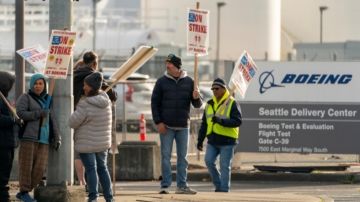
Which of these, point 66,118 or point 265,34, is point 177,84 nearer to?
point 66,118

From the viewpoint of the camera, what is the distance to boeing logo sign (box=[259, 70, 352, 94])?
1528 centimetres

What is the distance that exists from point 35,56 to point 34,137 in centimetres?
101

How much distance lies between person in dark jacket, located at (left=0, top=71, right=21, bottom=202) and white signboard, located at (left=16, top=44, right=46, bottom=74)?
1.16 feet

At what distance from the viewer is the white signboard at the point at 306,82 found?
50.0 ft

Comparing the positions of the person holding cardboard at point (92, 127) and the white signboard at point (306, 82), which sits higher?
the white signboard at point (306, 82)

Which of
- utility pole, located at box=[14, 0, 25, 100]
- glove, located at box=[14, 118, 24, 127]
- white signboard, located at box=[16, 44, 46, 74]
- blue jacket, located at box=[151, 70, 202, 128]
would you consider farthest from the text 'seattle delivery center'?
glove, located at box=[14, 118, 24, 127]

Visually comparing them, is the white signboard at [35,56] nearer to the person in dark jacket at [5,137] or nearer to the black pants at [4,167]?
the person in dark jacket at [5,137]

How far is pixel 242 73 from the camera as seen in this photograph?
1130 centimetres

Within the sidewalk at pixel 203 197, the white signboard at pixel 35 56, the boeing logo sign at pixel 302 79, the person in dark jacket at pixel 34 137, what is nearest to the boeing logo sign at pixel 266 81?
the boeing logo sign at pixel 302 79

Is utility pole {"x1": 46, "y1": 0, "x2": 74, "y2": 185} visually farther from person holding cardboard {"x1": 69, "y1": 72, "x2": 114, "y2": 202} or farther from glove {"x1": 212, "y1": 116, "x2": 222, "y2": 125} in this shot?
glove {"x1": 212, "y1": 116, "x2": 222, "y2": 125}

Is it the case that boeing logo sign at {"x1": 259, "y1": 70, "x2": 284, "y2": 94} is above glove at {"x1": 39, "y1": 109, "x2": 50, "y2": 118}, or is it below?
above

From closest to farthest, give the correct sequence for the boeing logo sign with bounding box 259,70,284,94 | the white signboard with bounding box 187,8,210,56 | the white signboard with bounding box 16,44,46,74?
the white signboard with bounding box 16,44,46,74
the white signboard with bounding box 187,8,210,56
the boeing logo sign with bounding box 259,70,284,94

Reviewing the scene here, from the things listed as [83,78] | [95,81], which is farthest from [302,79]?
[95,81]

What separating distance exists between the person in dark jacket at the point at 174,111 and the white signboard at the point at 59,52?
1743 mm
